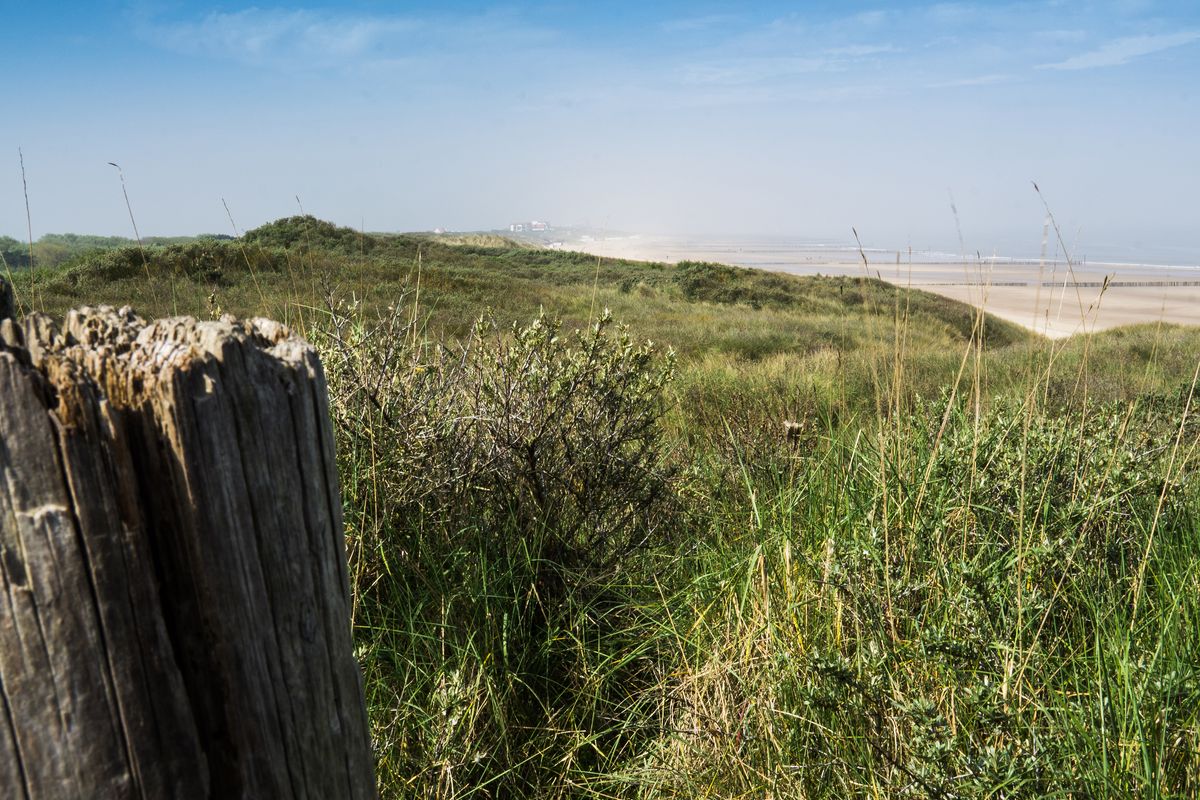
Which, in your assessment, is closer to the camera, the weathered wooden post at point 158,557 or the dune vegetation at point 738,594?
the weathered wooden post at point 158,557

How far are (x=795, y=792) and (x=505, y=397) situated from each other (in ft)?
6.87

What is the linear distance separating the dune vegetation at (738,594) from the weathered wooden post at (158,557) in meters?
1.48

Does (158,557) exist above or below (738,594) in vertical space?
above

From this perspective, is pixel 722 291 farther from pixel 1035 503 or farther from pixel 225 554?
pixel 225 554

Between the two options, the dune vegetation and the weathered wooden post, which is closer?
the weathered wooden post

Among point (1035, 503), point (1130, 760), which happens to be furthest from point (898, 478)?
point (1130, 760)

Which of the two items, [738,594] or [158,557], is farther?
[738,594]

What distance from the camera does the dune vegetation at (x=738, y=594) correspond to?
219cm

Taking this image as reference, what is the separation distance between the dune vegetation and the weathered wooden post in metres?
1.48

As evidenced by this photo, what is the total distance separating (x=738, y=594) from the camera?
3.03m

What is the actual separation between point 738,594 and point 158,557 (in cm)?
243

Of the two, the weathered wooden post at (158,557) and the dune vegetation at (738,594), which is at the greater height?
the weathered wooden post at (158,557)

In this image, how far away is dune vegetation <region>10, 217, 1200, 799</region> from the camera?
7.18ft

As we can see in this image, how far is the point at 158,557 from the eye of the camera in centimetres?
93
